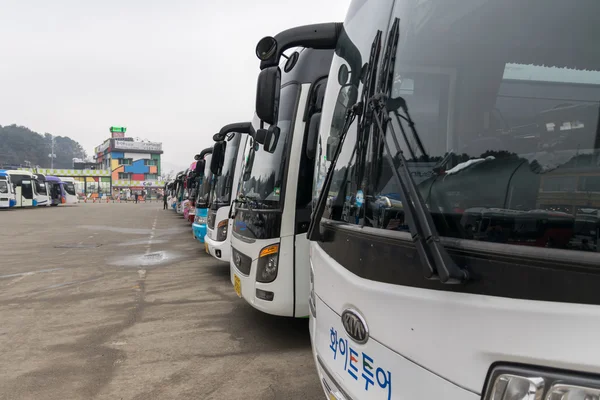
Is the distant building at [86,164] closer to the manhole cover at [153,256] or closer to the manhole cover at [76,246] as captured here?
the manhole cover at [76,246]

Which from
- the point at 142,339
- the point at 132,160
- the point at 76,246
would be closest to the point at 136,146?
the point at 132,160

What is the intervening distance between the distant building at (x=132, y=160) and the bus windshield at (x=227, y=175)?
87644 mm

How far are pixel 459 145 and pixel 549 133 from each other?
11.9 inches

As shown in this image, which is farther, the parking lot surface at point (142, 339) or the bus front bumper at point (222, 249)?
the bus front bumper at point (222, 249)

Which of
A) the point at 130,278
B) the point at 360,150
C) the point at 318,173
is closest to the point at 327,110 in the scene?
the point at 318,173

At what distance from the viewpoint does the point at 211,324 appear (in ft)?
16.8

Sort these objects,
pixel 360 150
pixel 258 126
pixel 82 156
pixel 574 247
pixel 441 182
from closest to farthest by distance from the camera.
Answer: pixel 574 247 < pixel 441 182 < pixel 360 150 < pixel 258 126 < pixel 82 156

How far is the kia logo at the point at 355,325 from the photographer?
176cm

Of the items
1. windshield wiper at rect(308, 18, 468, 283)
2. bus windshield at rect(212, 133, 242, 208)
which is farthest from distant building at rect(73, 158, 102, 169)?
windshield wiper at rect(308, 18, 468, 283)

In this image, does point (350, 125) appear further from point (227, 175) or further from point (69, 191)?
point (69, 191)

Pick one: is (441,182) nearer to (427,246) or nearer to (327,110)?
(427,246)

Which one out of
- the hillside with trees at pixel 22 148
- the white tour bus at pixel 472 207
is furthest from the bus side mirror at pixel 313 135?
the hillside with trees at pixel 22 148

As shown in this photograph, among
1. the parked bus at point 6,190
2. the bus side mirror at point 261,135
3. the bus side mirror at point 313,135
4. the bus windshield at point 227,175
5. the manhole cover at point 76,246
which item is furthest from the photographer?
the parked bus at point 6,190

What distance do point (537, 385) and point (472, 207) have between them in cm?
57
